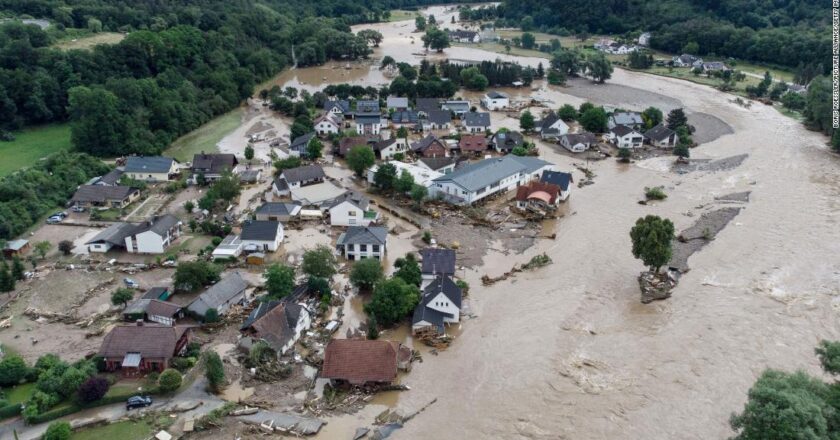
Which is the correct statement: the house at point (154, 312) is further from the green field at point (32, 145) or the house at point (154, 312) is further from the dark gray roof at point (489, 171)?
the green field at point (32, 145)

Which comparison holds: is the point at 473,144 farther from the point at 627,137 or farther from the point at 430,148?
the point at 627,137

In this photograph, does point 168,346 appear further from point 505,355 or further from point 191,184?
point 191,184

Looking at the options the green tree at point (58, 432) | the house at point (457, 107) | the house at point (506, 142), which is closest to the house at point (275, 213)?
the green tree at point (58, 432)

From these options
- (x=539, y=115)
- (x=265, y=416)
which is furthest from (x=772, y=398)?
(x=539, y=115)

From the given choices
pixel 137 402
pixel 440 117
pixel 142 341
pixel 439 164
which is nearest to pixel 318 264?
pixel 142 341

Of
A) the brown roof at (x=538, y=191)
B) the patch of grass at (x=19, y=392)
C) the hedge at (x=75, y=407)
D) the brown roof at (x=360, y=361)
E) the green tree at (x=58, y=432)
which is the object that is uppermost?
the brown roof at (x=538, y=191)

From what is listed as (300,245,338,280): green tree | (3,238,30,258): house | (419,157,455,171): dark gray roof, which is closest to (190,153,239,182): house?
(3,238,30,258): house

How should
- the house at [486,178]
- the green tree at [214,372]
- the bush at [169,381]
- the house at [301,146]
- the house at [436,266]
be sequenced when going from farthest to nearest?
the house at [301,146] < the house at [486,178] < the house at [436,266] < the green tree at [214,372] < the bush at [169,381]

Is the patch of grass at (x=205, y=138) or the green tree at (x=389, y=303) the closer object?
the green tree at (x=389, y=303)
